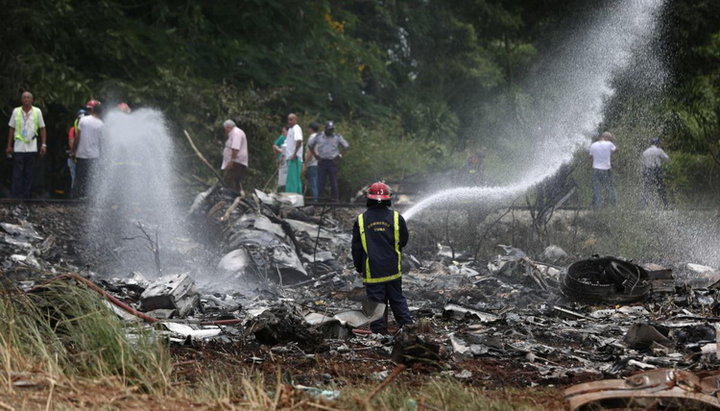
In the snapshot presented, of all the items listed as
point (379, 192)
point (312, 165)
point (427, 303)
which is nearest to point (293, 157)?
point (312, 165)

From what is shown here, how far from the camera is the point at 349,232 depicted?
16984 millimetres

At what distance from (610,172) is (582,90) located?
4.50 meters

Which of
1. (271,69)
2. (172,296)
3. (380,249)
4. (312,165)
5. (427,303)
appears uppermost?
(271,69)

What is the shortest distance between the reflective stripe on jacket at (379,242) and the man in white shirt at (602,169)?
9.45m

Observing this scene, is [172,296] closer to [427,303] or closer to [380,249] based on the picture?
[380,249]

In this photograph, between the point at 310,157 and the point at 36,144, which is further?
the point at 310,157

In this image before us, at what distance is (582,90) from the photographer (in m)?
22.9

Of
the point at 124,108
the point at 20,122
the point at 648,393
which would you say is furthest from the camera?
the point at 124,108

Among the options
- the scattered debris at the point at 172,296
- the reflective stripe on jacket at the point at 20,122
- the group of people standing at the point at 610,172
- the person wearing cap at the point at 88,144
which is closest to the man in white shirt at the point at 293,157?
the person wearing cap at the point at 88,144

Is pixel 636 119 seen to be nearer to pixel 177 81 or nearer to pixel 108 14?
pixel 177 81

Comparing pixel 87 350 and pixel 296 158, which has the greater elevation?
pixel 296 158

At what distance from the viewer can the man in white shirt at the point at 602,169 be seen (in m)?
18.3

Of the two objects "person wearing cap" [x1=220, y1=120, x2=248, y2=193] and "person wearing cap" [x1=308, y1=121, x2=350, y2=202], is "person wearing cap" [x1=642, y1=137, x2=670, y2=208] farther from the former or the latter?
"person wearing cap" [x1=220, y1=120, x2=248, y2=193]

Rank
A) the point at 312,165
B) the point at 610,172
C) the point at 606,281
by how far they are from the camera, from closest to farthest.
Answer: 1. the point at 606,281
2. the point at 610,172
3. the point at 312,165
